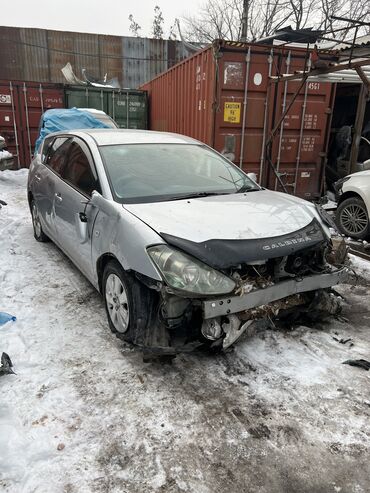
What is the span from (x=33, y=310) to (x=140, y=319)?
4.84 ft

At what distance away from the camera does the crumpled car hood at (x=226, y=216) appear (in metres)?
2.72

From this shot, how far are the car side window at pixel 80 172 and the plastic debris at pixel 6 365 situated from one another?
4.81ft

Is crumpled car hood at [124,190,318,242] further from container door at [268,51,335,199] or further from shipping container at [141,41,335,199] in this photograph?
container door at [268,51,335,199]

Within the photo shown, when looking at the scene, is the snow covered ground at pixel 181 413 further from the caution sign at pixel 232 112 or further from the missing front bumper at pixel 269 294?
the caution sign at pixel 232 112

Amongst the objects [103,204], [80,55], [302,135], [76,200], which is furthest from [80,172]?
[80,55]

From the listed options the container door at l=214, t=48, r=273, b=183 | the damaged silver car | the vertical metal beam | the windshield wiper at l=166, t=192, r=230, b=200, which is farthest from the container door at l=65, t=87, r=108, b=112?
the windshield wiper at l=166, t=192, r=230, b=200

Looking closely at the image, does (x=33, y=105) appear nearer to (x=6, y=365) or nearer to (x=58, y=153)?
(x=58, y=153)

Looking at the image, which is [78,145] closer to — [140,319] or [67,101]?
[140,319]

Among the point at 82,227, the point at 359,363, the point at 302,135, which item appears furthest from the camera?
the point at 302,135

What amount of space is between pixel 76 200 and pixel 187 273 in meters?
1.72

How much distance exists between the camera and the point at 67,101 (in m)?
11.5

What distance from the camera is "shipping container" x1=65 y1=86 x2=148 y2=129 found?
11.5m

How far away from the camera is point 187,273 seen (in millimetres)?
2525

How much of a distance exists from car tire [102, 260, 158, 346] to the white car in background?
14.1 feet
